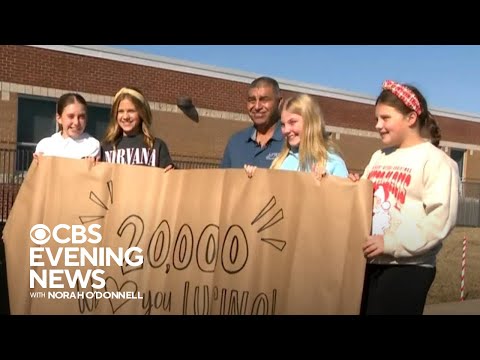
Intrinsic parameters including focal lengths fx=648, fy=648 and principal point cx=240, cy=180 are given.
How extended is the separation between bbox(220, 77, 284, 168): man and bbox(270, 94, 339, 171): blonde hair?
0.51 meters

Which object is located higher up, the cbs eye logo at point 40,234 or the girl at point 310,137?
the girl at point 310,137

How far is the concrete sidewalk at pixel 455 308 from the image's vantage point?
7.59 metres

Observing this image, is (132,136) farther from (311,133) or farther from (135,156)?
(311,133)

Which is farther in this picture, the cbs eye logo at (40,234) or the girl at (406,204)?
the cbs eye logo at (40,234)

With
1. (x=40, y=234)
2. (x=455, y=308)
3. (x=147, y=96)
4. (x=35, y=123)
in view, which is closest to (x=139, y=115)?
(x=40, y=234)

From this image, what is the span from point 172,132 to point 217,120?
1.70 metres

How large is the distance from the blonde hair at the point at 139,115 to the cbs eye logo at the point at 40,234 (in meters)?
0.66

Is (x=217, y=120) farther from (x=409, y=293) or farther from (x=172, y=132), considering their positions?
(x=409, y=293)

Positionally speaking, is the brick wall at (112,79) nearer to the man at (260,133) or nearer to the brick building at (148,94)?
the brick building at (148,94)

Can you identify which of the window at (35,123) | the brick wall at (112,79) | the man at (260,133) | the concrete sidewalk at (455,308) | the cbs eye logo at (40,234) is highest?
the brick wall at (112,79)

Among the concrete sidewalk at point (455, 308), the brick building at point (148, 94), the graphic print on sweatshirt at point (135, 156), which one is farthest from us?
the brick building at point (148, 94)

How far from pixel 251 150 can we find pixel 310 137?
77 centimetres

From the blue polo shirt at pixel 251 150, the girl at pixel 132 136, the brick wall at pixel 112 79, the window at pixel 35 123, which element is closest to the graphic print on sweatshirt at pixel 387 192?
the blue polo shirt at pixel 251 150

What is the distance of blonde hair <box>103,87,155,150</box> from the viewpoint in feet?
12.9
